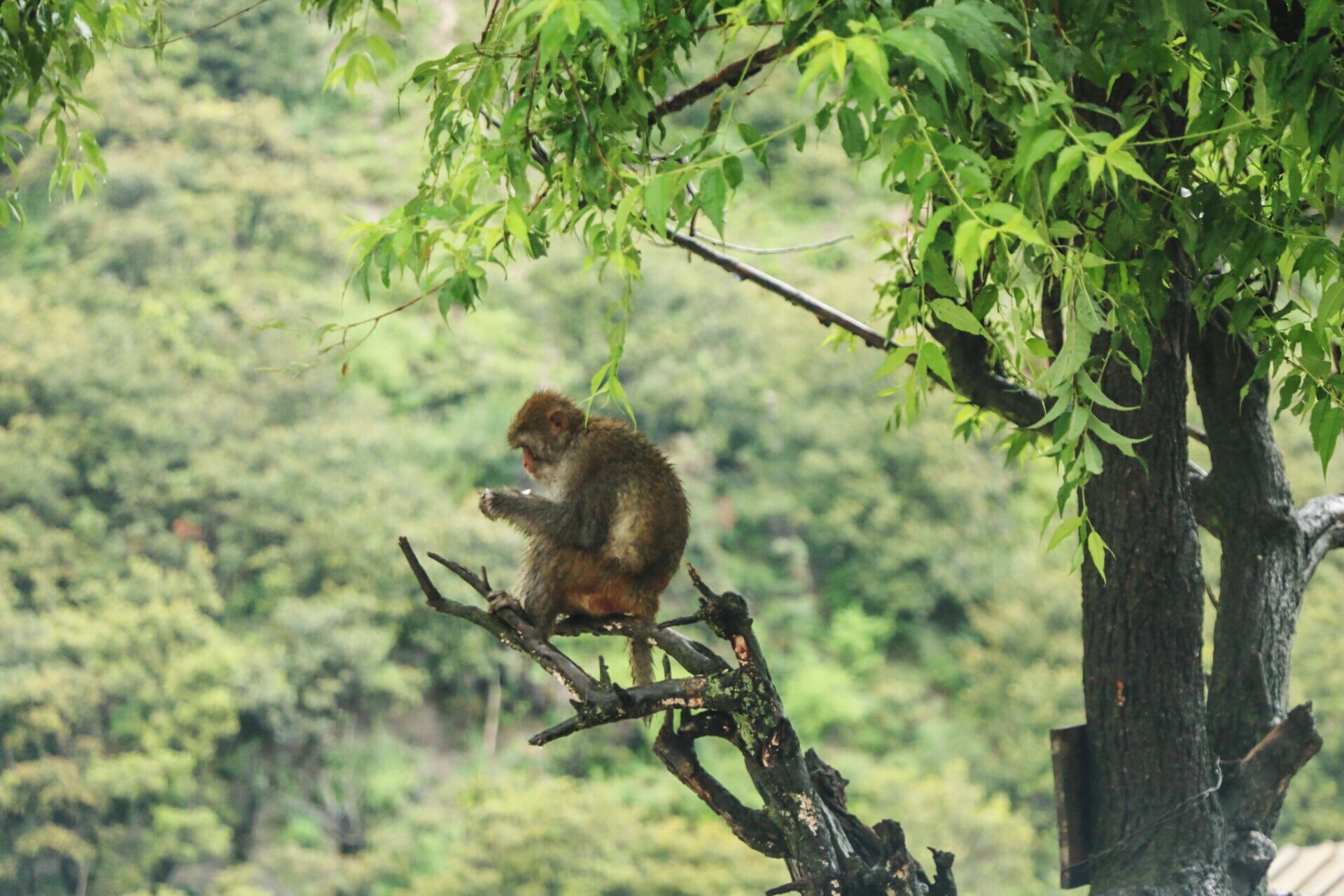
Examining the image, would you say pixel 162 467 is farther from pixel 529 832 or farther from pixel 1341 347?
pixel 1341 347

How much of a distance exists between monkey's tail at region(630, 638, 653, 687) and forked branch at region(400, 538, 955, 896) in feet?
0.83

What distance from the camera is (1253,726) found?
2590mm

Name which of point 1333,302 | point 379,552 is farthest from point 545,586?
point 379,552

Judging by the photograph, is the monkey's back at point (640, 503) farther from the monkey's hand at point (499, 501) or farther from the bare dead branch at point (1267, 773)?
the bare dead branch at point (1267, 773)

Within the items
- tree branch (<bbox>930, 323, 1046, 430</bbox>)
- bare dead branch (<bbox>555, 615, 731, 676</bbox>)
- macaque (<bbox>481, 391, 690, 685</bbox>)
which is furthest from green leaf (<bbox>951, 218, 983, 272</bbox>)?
tree branch (<bbox>930, 323, 1046, 430</bbox>)

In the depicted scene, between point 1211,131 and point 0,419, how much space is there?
10.2 meters

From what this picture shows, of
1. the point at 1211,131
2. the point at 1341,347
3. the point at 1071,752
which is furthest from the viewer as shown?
the point at 1071,752

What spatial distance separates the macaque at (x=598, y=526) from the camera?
252 centimetres

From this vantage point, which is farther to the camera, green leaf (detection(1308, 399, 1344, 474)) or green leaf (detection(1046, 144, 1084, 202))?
green leaf (detection(1308, 399, 1344, 474))

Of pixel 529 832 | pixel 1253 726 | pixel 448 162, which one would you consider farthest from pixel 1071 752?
pixel 529 832

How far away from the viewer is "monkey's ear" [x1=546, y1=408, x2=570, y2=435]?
2.77m

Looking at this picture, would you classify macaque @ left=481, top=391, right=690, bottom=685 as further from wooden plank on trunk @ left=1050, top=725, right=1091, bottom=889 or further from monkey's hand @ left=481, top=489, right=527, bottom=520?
wooden plank on trunk @ left=1050, top=725, right=1091, bottom=889

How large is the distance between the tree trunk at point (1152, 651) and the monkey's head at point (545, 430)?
1023 mm

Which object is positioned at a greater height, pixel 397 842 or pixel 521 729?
pixel 521 729
